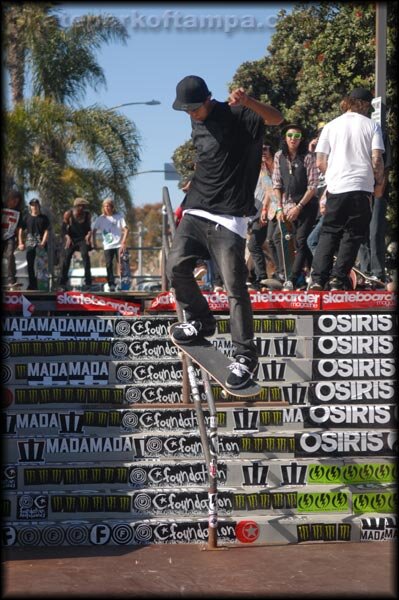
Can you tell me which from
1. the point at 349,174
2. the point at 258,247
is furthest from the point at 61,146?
the point at 349,174

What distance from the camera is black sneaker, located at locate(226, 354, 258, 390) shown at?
6.69 meters

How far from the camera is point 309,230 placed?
1044 centimetres

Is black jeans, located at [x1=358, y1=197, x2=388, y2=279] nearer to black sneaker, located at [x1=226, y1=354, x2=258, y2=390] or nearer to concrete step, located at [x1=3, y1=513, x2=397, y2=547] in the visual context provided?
concrete step, located at [x1=3, y1=513, x2=397, y2=547]

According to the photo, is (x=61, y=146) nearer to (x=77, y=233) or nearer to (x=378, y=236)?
(x=77, y=233)

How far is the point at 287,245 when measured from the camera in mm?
10648

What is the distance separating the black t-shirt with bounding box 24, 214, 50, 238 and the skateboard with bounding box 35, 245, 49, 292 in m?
0.23

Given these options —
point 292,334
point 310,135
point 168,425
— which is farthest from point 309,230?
point 310,135

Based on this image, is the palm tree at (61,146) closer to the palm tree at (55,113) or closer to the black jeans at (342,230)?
the palm tree at (55,113)

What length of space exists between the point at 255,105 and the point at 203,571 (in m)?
3.39

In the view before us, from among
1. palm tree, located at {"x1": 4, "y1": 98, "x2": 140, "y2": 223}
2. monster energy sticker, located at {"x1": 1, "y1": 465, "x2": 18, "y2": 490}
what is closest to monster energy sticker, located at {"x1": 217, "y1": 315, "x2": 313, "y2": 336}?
monster energy sticker, located at {"x1": 1, "y1": 465, "x2": 18, "y2": 490}

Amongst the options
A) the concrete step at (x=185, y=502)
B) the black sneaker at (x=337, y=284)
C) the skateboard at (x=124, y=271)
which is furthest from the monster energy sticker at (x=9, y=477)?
the skateboard at (x=124, y=271)

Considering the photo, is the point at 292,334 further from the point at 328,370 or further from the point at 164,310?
the point at 164,310

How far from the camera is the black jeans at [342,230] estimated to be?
29.3ft

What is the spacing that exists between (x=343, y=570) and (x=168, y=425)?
7.04 feet
